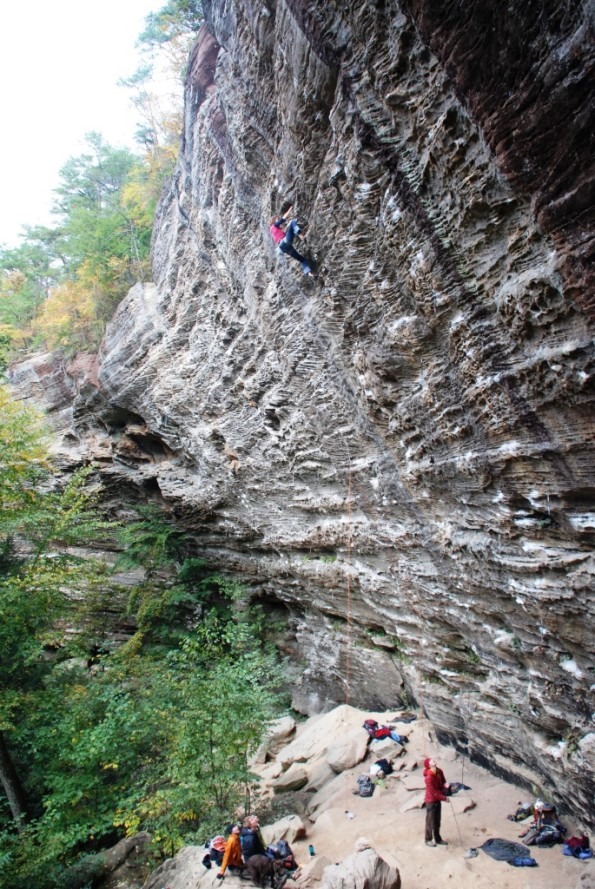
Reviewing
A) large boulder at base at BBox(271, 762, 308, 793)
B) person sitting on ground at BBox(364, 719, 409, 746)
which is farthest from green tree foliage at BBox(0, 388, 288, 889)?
person sitting on ground at BBox(364, 719, 409, 746)

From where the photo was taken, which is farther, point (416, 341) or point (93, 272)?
point (93, 272)

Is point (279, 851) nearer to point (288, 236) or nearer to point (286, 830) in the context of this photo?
point (286, 830)

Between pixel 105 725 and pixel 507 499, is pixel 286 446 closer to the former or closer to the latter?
pixel 507 499

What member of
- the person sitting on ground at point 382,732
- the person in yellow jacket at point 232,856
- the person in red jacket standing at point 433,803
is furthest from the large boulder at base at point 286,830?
the person sitting on ground at point 382,732

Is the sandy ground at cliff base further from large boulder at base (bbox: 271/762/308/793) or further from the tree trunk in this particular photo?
the tree trunk

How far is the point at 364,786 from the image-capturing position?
7910 mm

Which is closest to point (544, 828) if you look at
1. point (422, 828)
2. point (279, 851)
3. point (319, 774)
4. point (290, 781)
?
point (422, 828)

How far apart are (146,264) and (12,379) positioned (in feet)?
24.8

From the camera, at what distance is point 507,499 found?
549 cm

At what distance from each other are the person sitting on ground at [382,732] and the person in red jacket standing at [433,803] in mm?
2731

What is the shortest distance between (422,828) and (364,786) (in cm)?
162

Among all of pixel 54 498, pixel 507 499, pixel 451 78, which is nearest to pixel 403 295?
pixel 451 78

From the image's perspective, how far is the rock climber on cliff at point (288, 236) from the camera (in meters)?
6.76

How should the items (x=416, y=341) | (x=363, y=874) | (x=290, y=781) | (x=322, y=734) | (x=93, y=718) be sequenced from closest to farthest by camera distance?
(x=363, y=874) → (x=416, y=341) → (x=290, y=781) → (x=93, y=718) → (x=322, y=734)
